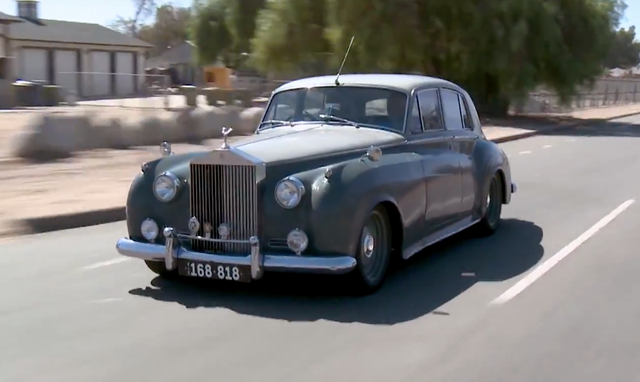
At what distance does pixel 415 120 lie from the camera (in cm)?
811

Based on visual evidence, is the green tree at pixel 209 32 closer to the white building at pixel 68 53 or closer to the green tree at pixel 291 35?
the white building at pixel 68 53

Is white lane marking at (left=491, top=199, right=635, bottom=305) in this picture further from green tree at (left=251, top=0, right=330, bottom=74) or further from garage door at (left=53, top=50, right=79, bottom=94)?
garage door at (left=53, top=50, right=79, bottom=94)

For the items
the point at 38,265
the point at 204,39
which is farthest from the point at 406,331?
the point at 204,39

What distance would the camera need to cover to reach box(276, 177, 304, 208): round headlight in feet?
21.0

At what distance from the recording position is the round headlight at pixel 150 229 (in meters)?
6.90

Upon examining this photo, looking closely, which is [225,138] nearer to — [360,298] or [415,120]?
[360,298]

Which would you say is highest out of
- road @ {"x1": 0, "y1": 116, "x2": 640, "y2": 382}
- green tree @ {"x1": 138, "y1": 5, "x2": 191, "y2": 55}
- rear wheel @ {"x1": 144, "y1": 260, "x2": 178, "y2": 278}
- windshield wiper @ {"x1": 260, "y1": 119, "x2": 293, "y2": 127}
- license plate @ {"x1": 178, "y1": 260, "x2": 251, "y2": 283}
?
green tree @ {"x1": 138, "y1": 5, "x2": 191, "y2": 55}

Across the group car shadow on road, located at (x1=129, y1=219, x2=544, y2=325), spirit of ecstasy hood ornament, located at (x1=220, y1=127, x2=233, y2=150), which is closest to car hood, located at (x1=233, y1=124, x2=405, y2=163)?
spirit of ecstasy hood ornament, located at (x1=220, y1=127, x2=233, y2=150)

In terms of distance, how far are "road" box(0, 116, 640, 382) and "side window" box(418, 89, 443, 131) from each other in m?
1.30

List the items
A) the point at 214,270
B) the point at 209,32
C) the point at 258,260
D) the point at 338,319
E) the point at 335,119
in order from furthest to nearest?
the point at 209,32 < the point at 335,119 < the point at 214,270 < the point at 258,260 < the point at 338,319

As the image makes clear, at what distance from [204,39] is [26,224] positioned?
50.2 metres

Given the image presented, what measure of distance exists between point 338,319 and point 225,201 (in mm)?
1284

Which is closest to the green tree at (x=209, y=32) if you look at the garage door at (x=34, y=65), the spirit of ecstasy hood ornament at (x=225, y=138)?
the garage door at (x=34, y=65)

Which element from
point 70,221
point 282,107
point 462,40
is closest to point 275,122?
point 282,107
